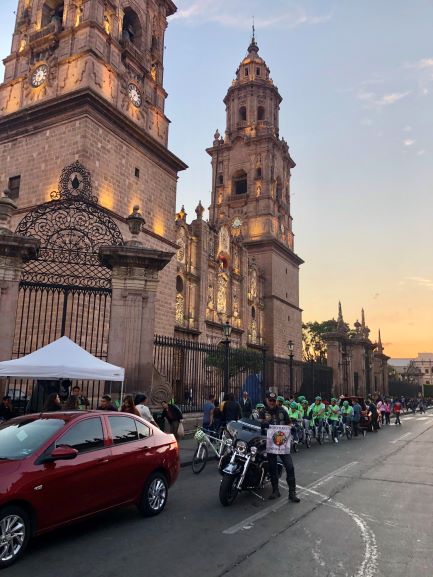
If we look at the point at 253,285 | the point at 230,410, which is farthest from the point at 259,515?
the point at 253,285

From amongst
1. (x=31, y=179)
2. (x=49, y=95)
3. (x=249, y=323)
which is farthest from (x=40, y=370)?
(x=249, y=323)

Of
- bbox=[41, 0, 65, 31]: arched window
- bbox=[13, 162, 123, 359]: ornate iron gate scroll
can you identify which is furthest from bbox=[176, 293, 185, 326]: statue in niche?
bbox=[41, 0, 65, 31]: arched window

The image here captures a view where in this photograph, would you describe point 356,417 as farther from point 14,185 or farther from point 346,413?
point 14,185

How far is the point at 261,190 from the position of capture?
53812 millimetres

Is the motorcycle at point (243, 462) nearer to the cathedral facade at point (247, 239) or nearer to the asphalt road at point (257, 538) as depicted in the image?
the asphalt road at point (257, 538)

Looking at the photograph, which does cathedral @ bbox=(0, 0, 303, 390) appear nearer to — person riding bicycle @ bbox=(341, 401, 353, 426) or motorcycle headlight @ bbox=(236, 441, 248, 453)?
motorcycle headlight @ bbox=(236, 441, 248, 453)

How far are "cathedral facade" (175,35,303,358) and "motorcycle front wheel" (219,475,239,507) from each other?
93.3 feet

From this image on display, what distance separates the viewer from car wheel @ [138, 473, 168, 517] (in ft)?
21.6

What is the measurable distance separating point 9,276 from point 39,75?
63.8 feet

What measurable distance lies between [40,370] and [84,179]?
24.5 feet

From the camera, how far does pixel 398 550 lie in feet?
17.9

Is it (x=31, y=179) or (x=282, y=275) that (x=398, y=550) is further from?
(x=282, y=275)

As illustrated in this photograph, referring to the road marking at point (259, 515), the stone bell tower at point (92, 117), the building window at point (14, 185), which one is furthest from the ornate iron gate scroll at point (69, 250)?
the building window at point (14, 185)

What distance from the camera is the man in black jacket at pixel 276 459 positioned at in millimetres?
7742
